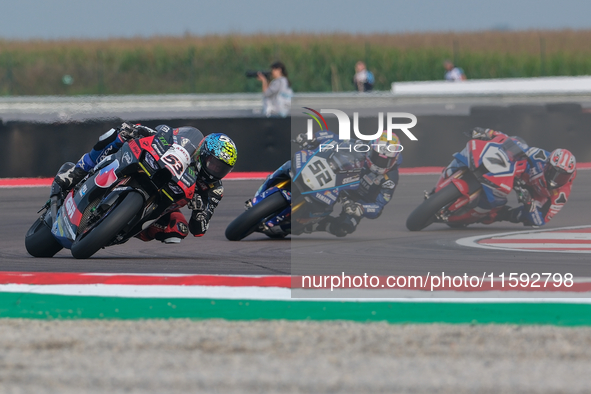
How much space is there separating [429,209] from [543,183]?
1.10 metres

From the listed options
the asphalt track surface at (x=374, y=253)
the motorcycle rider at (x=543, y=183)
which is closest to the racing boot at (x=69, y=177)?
the asphalt track surface at (x=374, y=253)

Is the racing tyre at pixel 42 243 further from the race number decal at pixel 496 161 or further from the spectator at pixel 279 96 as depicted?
the spectator at pixel 279 96

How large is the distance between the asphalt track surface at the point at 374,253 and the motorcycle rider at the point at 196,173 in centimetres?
24

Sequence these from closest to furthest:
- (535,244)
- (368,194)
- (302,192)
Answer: (535,244) < (368,194) < (302,192)

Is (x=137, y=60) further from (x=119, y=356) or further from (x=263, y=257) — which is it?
(x=119, y=356)

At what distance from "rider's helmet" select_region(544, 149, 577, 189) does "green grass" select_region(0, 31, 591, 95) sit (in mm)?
26235

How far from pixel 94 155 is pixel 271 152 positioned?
604 cm

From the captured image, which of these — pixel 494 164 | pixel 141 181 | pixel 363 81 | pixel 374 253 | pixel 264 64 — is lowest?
pixel 264 64

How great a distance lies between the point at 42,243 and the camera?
7.44 m

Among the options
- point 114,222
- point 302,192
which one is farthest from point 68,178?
point 302,192

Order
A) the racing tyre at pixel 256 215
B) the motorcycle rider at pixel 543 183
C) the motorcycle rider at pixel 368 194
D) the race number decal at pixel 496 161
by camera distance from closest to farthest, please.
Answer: the motorcycle rider at pixel 543 183, the motorcycle rider at pixel 368 194, the race number decal at pixel 496 161, the racing tyre at pixel 256 215

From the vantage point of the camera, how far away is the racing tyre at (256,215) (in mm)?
8062

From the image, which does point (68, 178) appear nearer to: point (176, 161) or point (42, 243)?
point (42, 243)

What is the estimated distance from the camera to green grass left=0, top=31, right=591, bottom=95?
34.0 meters
